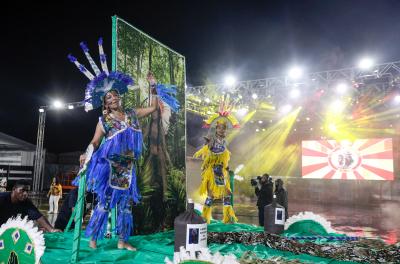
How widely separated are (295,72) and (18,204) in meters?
11.0

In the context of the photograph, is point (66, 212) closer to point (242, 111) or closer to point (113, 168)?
point (113, 168)

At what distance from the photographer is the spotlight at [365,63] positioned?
1209cm

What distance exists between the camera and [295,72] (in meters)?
13.3

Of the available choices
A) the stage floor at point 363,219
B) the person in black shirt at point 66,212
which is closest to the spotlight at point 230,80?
the stage floor at point 363,219

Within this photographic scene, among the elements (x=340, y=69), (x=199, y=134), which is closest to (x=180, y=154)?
(x=340, y=69)

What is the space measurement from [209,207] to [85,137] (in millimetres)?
17867

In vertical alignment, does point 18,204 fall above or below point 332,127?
below

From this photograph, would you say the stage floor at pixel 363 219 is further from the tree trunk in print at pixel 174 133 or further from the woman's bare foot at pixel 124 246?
the woman's bare foot at pixel 124 246

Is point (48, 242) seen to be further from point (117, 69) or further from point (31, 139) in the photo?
point (31, 139)

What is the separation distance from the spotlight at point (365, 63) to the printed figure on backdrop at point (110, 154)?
1015 centimetres

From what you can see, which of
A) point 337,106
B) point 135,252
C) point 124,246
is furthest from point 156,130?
point 337,106

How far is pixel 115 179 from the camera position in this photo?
4.19 meters

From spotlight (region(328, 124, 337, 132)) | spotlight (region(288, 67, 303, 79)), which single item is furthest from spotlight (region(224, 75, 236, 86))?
spotlight (region(328, 124, 337, 132))

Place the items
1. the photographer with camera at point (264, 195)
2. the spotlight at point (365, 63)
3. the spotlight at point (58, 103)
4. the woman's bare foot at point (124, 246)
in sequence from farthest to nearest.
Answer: the spotlight at point (58, 103), the spotlight at point (365, 63), the photographer with camera at point (264, 195), the woman's bare foot at point (124, 246)
